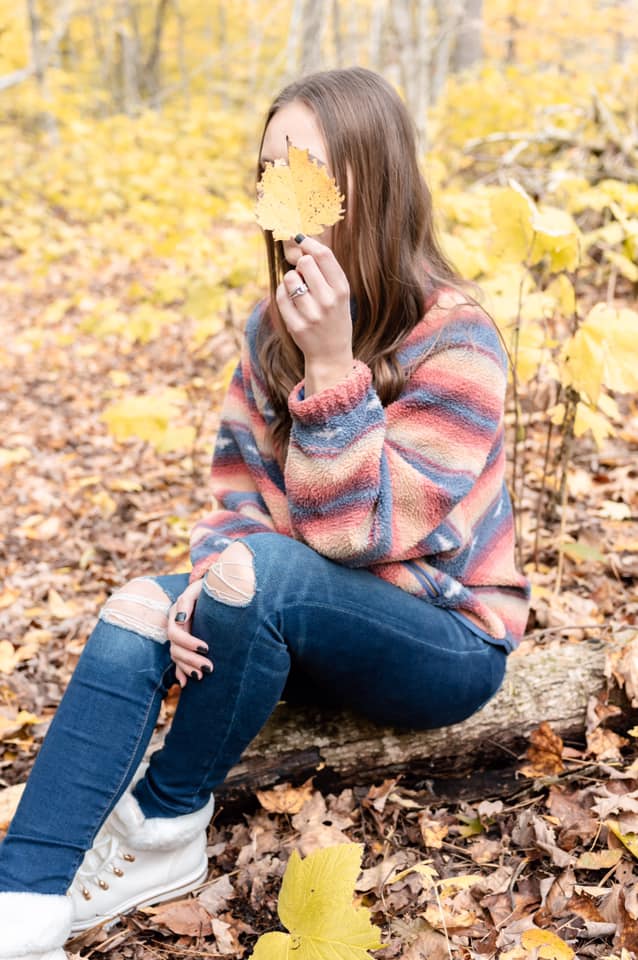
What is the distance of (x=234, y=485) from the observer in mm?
1777

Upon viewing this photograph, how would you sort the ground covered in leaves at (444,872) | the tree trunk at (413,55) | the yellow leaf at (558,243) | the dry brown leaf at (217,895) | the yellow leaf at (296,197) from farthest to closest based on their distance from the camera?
the tree trunk at (413,55), the yellow leaf at (558,243), the dry brown leaf at (217,895), the ground covered in leaves at (444,872), the yellow leaf at (296,197)

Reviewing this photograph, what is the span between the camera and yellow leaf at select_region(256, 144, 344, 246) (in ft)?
3.92

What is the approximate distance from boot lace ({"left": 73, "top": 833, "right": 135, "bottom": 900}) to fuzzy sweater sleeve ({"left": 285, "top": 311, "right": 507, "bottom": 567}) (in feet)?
2.23

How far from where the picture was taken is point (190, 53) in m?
19.5

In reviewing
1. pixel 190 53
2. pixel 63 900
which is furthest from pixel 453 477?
pixel 190 53

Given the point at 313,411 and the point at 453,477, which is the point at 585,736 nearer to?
the point at 453,477

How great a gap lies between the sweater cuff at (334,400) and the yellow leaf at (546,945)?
2.88 ft

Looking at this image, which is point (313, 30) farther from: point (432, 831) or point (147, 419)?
point (432, 831)

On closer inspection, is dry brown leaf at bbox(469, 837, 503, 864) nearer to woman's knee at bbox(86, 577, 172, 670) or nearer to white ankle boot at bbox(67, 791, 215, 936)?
white ankle boot at bbox(67, 791, 215, 936)

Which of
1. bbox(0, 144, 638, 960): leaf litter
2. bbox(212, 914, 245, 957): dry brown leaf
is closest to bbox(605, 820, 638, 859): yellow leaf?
bbox(0, 144, 638, 960): leaf litter

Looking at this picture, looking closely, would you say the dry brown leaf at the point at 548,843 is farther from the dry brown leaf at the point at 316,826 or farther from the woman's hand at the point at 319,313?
the woman's hand at the point at 319,313

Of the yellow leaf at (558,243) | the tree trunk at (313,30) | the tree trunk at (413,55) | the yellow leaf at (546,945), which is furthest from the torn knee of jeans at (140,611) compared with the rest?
the tree trunk at (413,55)

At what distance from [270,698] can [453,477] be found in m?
0.51

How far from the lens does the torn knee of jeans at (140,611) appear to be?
142cm
